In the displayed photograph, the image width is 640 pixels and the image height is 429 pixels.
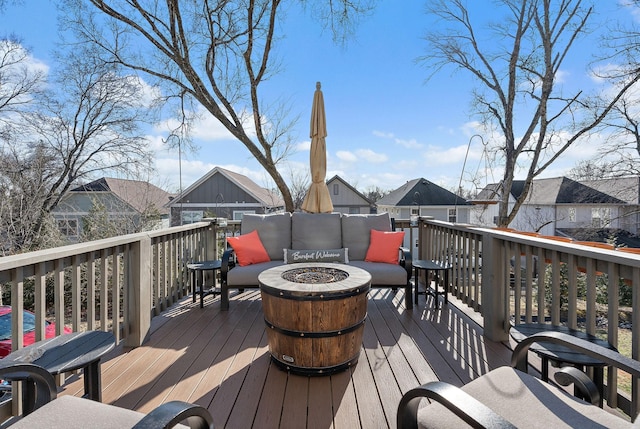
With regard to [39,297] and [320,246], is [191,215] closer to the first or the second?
[320,246]

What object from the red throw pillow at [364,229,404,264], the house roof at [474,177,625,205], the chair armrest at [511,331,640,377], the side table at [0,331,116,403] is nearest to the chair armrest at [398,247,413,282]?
the red throw pillow at [364,229,404,264]

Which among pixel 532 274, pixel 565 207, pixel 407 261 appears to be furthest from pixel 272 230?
pixel 565 207

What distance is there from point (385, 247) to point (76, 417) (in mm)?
3596

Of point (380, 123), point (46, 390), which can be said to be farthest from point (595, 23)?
point (46, 390)

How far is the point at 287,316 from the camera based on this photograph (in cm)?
239

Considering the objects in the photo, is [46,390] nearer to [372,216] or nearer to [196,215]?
[372,216]

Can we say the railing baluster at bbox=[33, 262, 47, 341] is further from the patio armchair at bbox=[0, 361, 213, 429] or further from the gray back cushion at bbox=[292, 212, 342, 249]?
the gray back cushion at bbox=[292, 212, 342, 249]

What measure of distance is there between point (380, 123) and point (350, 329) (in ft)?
43.3

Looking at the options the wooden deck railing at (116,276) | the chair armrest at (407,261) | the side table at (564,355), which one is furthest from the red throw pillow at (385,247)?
the wooden deck railing at (116,276)

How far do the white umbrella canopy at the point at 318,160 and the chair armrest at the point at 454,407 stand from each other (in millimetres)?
3742

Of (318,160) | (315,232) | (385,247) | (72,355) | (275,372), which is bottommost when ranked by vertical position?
(275,372)

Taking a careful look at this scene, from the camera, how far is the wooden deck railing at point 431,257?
186cm

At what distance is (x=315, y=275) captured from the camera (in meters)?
2.86

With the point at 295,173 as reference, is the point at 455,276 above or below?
below
